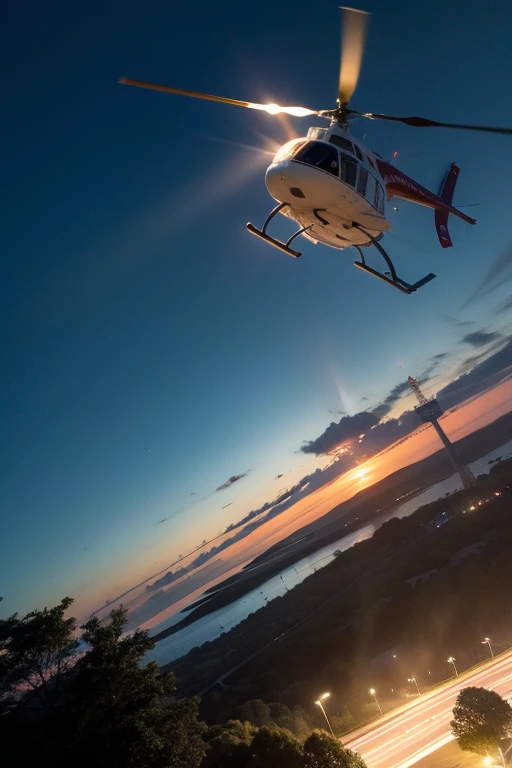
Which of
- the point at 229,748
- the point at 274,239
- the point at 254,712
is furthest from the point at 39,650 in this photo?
the point at 254,712

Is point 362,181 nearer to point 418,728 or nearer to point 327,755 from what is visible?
point 327,755

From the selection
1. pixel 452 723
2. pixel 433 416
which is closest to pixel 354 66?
pixel 452 723

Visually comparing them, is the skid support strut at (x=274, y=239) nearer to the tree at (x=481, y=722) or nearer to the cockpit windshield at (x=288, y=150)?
the cockpit windshield at (x=288, y=150)

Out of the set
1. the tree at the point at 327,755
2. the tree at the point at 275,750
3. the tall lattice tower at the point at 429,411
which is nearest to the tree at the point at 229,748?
the tree at the point at 275,750

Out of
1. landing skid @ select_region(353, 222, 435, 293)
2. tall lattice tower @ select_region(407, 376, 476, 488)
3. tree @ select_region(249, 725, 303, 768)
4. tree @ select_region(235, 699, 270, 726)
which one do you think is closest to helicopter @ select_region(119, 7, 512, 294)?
landing skid @ select_region(353, 222, 435, 293)

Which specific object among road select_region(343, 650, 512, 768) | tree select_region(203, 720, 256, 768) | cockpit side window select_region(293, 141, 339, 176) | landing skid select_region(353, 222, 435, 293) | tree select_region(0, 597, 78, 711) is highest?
cockpit side window select_region(293, 141, 339, 176)

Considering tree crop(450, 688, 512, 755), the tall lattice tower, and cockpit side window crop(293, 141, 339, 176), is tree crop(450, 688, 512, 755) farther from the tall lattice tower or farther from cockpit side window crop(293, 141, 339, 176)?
the tall lattice tower

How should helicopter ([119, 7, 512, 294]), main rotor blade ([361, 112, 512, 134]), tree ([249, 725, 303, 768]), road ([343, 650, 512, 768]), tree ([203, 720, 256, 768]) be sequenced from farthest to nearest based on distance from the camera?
road ([343, 650, 512, 768]) < tree ([203, 720, 256, 768]) < tree ([249, 725, 303, 768]) < helicopter ([119, 7, 512, 294]) < main rotor blade ([361, 112, 512, 134])

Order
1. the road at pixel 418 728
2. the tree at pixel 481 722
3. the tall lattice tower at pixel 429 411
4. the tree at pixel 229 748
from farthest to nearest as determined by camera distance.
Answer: the tall lattice tower at pixel 429 411 < the road at pixel 418 728 < the tree at pixel 229 748 < the tree at pixel 481 722
